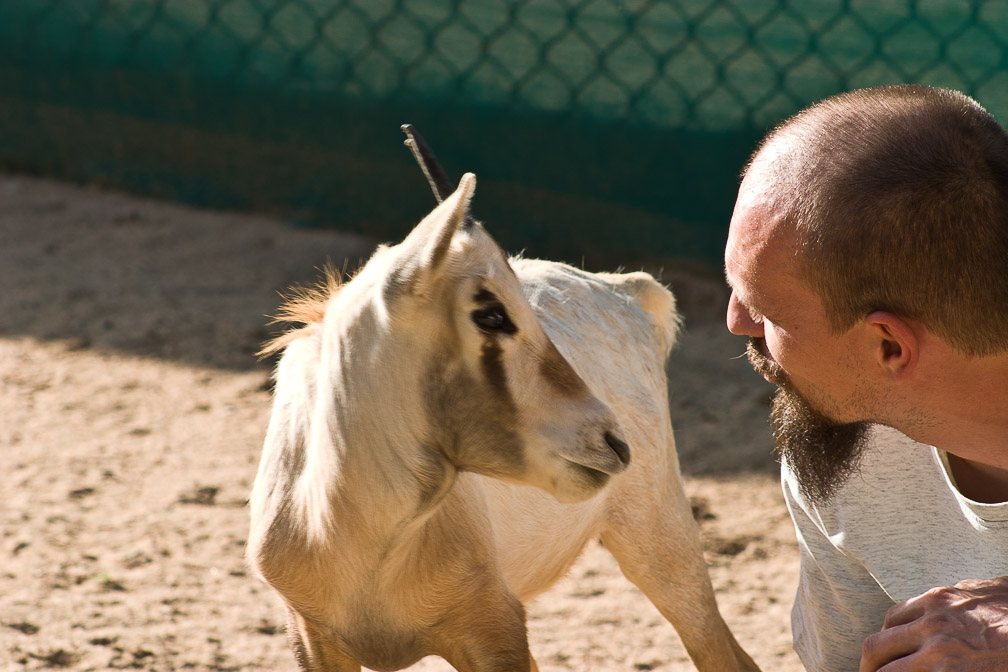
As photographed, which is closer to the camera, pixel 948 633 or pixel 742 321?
pixel 948 633

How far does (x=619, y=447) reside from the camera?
1.97 metres

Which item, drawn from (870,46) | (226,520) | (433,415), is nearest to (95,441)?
(226,520)

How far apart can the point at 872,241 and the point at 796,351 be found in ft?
0.92

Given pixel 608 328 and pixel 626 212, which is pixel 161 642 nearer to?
pixel 608 328

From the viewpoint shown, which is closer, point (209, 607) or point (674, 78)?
point (209, 607)

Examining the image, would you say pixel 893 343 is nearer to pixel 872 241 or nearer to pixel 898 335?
pixel 898 335

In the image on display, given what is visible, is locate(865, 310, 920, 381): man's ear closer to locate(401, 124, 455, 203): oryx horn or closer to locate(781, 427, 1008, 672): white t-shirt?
locate(781, 427, 1008, 672): white t-shirt

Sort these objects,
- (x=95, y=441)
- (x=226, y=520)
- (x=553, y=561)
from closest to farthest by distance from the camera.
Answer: (x=553, y=561) → (x=226, y=520) → (x=95, y=441)

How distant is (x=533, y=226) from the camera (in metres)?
6.06

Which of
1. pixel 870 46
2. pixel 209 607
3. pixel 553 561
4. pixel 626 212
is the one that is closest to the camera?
pixel 553 561

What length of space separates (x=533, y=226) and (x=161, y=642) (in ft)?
11.6

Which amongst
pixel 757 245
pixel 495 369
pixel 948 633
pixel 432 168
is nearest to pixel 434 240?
pixel 495 369

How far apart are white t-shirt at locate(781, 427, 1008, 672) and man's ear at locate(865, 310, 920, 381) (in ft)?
0.94

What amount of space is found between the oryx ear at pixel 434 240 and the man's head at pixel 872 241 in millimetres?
530
